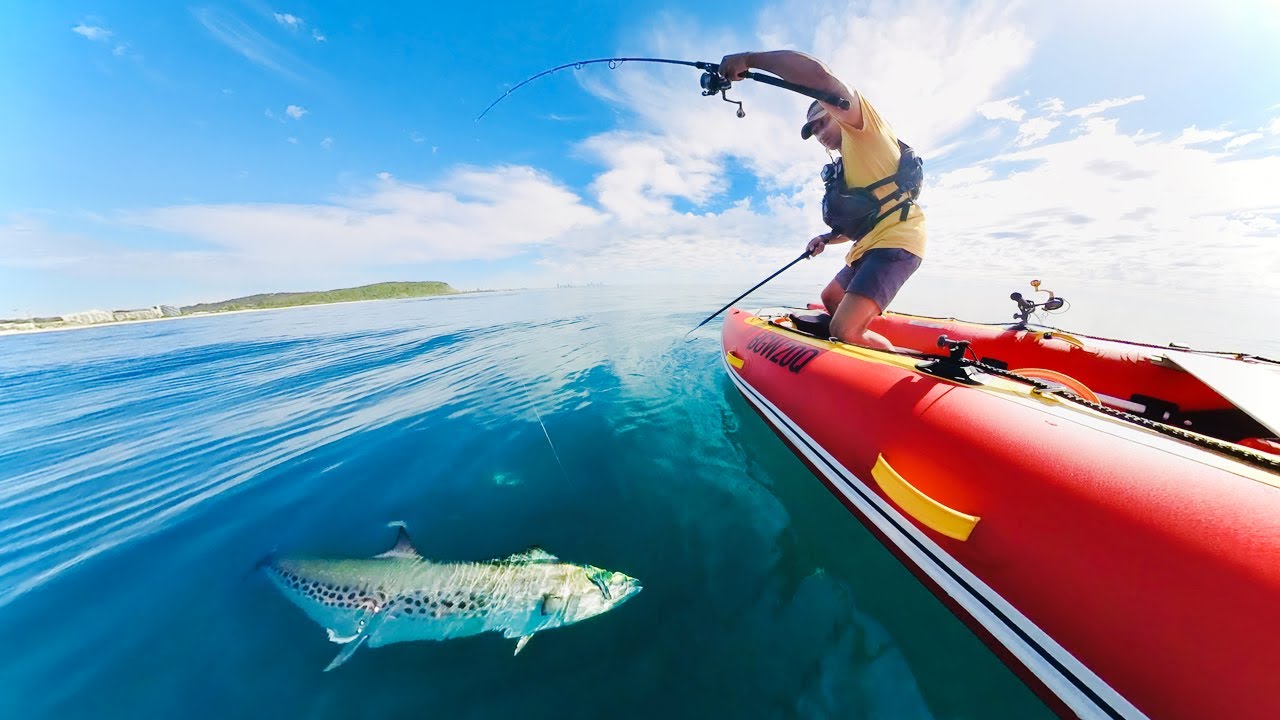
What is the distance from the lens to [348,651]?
2.18 meters

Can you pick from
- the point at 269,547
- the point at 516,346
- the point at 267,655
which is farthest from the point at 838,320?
the point at 516,346

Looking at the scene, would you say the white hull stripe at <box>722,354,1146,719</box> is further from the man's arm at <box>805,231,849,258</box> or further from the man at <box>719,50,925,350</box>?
the man's arm at <box>805,231,849,258</box>

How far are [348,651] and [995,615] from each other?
11.4ft

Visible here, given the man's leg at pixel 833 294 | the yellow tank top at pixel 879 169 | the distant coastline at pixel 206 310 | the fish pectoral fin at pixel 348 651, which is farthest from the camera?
the distant coastline at pixel 206 310

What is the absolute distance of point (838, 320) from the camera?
12.5ft

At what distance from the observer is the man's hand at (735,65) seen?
286cm

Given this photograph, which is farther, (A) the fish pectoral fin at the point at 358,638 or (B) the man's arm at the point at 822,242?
(B) the man's arm at the point at 822,242

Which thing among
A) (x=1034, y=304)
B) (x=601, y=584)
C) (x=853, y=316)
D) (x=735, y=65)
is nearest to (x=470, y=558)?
(x=601, y=584)

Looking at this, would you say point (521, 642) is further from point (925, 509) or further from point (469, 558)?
point (925, 509)

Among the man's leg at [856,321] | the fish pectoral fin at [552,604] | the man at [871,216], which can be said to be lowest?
the fish pectoral fin at [552,604]

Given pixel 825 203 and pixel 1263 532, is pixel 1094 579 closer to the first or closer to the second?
pixel 1263 532

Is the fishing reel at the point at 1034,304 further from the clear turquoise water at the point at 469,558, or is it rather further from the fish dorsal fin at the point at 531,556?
the fish dorsal fin at the point at 531,556

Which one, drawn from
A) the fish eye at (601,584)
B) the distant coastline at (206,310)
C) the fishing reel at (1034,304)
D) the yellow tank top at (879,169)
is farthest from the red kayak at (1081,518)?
the distant coastline at (206,310)

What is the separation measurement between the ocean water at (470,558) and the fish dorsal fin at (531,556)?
115 mm
